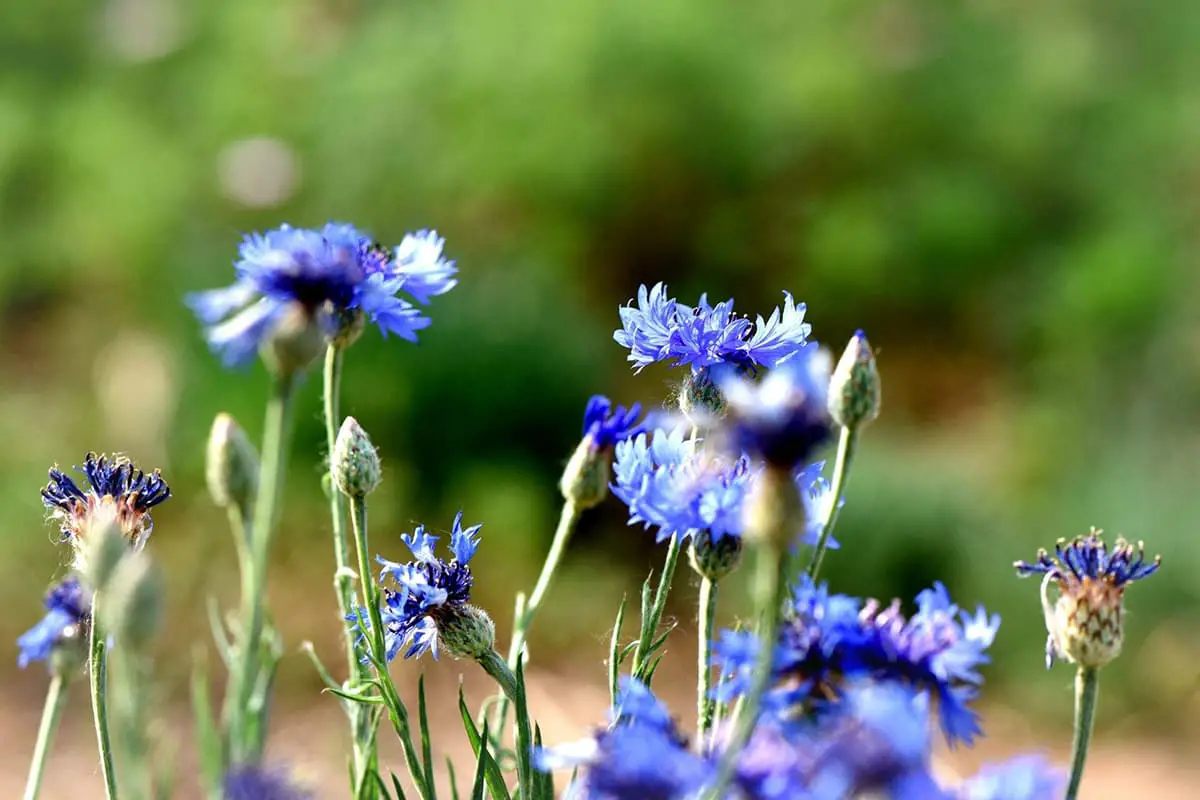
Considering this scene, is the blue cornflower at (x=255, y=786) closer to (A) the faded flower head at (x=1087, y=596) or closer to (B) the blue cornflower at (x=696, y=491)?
(B) the blue cornflower at (x=696, y=491)

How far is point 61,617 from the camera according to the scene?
2.13ft

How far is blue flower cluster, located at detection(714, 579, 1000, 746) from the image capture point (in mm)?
446

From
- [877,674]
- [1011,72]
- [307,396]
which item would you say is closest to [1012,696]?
Answer: [307,396]

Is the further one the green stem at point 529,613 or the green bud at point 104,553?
the green stem at point 529,613

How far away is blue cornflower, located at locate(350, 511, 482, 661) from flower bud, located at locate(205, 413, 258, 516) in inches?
4.8

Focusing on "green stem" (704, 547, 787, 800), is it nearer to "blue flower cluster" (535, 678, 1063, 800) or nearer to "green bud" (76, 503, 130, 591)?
"blue flower cluster" (535, 678, 1063, 800)

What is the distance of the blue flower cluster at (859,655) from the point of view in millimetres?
446

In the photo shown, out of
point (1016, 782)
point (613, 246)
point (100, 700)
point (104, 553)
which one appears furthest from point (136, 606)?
point (613, 246)

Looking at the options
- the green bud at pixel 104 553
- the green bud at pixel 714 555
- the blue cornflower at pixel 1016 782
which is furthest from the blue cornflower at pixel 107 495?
the blue cornflower at pixel 1016 782

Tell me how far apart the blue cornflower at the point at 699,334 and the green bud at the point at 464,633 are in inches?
5.8

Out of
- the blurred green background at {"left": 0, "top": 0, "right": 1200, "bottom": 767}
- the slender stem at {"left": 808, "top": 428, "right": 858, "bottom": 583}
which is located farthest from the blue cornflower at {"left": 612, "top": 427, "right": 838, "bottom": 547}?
the blurred green background at {"left": 0, "top": 0, "right": 1200, "bottom": 767}

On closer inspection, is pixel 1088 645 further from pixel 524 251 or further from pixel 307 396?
pixel 524 251

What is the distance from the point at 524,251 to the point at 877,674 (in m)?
3.26

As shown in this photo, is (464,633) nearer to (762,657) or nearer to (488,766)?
(488,766)
